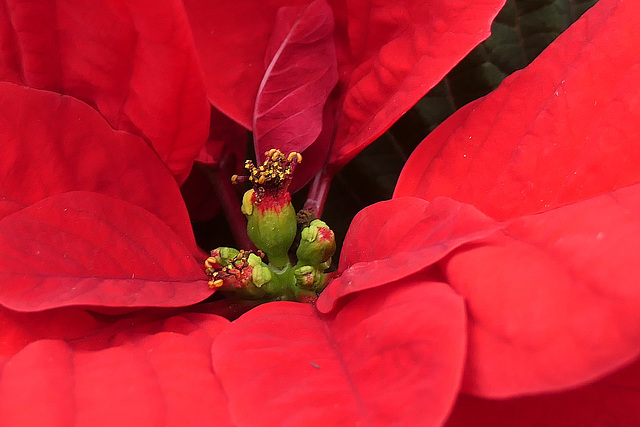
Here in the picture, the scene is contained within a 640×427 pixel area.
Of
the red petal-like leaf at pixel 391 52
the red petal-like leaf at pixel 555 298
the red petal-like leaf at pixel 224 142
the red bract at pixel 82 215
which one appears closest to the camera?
the red petal-like leaf at pixel 555 298

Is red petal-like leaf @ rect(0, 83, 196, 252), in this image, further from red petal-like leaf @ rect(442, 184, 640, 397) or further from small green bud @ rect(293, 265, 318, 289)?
red petal-like leaf @ rect(442, 184, 640, 397)

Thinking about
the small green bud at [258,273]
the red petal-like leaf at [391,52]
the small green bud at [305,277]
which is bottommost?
the small green bud at [305,277]

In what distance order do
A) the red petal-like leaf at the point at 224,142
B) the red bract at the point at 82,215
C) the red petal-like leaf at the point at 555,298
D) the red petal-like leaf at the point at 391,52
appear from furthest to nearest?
the red petal-like leaf at the point at 224,142
the red petal-like leaf at the point at 391,52
the red bract at the point at 82,215
the red petal-like leaf at the point at 555,298

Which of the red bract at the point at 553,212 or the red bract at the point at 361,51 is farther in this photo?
the red bract at the point at 361,51

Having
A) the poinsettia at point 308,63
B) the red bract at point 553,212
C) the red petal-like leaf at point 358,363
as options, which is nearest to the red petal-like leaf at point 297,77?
the poinsettia at point 308,63

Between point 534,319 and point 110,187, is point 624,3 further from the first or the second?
point 110,187

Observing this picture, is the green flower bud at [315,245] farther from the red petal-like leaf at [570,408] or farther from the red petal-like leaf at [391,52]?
the red petal-like leaf at [570,408]

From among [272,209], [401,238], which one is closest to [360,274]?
[401,238]

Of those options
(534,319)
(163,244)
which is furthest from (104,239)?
(534,319)

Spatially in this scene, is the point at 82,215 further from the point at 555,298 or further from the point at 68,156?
the point at 555,298
